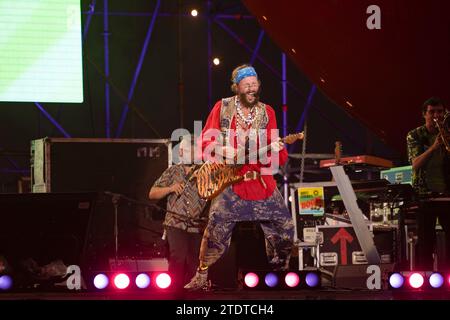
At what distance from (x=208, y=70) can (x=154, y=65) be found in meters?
0.88

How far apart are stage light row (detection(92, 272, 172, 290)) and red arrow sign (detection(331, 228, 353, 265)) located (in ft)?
14.3

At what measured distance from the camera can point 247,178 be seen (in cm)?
545

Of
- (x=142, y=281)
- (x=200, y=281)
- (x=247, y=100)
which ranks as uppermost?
(x=247, y=100)

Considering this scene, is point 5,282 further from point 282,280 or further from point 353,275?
point 353,275

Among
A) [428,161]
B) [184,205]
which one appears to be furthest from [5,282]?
[428,161]

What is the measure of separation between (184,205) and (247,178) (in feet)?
4.36

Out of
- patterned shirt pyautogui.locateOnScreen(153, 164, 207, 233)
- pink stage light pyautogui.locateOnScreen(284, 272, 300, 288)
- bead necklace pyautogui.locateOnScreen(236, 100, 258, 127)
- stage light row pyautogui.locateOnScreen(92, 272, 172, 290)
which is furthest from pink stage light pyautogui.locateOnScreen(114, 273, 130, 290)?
patterned shirt pyautogui.locateOnScreen(153, 164, 207, 233)

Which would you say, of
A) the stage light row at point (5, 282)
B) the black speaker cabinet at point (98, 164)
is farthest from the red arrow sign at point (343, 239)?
the stage light row at point (5, 282)

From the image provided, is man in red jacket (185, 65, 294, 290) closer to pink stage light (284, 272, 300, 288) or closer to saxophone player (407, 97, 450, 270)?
pink stage light (284, 272, 300, 288)

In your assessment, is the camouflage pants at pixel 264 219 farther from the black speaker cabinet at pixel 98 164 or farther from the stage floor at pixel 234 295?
the black speaker cabinet at pixel 98 164

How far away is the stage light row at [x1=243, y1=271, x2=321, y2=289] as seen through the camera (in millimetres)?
4418
